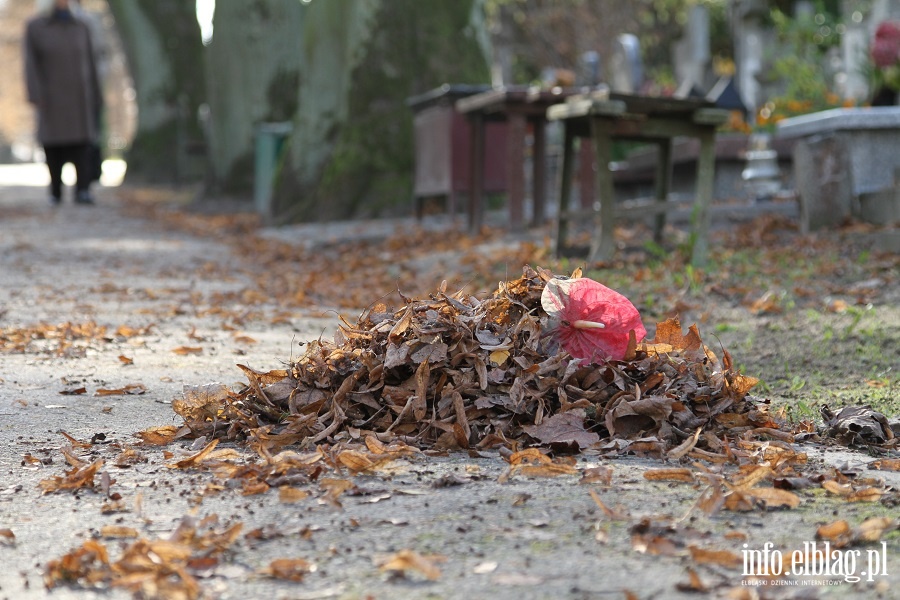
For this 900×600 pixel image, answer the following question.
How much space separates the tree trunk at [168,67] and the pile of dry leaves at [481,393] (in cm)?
1857

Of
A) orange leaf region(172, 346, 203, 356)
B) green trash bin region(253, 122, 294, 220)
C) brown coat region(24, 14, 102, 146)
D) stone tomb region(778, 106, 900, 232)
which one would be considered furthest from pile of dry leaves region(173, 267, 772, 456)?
brown coat region(24, 14, 102, 146)

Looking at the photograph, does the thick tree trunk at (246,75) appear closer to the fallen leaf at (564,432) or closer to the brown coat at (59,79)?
the brown coat at (59,79)

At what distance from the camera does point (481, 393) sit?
310 cm

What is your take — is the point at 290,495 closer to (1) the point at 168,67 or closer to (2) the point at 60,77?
(2) the point at 60,77

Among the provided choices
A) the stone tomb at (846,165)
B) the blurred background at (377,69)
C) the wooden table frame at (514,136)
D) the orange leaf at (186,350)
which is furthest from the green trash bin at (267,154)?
the orange leaf at (186,350)

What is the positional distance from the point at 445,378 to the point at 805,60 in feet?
47.4

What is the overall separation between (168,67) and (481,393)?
20039 millimetres

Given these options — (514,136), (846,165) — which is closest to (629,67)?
(514,136)

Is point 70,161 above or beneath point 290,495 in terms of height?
above

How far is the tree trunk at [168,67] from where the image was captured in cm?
2153

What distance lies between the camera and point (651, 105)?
6816 mm

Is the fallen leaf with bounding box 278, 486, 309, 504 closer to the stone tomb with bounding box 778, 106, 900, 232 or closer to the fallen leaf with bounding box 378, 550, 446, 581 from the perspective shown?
the fallen leaf with bounding box 378, 550, 446, 581

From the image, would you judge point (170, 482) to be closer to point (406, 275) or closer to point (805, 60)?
point (406, 275)

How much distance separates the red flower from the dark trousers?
11563 mm
